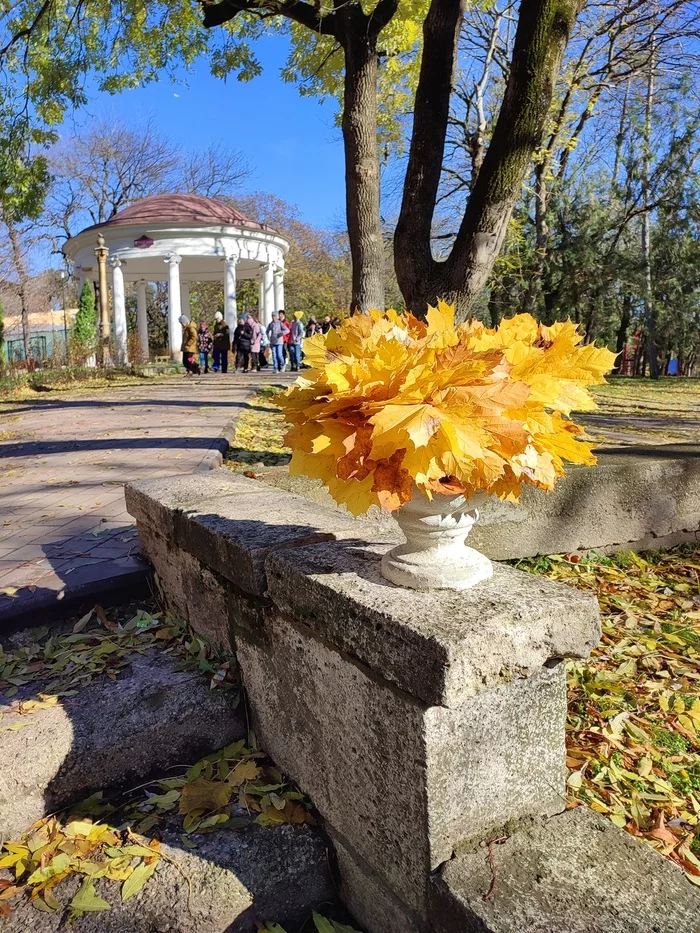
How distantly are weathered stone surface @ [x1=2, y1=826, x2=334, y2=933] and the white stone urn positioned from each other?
0.86 m

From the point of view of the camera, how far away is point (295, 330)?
22234 mm

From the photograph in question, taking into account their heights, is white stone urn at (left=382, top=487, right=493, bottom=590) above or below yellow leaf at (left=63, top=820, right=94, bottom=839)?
above

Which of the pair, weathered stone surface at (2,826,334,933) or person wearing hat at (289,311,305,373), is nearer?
weathered stone surface at (2,826,334,933)

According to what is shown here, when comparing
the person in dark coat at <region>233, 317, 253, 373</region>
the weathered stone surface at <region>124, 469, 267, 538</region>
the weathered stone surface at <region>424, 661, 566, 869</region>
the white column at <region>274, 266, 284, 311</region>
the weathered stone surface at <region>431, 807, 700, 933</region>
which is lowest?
the weathered stone surface at <region>431, 807, 700, 933</region>

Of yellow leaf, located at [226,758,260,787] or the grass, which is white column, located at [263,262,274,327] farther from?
yellow leaf, located at [226,758,260,787]

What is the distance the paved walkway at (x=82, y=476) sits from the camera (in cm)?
300

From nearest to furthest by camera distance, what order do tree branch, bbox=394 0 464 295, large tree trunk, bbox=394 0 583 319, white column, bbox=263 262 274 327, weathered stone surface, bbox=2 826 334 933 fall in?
weathered stone surface, bbox=2 826 334 933 < large tree trunk, bbox=394 0 583 319 < tree branch, bbox=394 0 464 295 < white column, bbox=263 262 274 327

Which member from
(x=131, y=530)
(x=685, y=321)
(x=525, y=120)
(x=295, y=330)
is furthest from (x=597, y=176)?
(x=131, y=530)

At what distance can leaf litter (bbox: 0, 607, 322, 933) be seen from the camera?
171cm

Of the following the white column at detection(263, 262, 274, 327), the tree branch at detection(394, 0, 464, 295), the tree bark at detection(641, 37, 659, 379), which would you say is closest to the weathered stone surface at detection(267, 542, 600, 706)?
the tree branch at detection(394, 0, 464, 295)

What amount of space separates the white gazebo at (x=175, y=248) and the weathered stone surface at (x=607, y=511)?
63.3ft

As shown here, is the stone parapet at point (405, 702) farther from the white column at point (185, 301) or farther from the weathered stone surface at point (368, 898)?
the white column at point (185, 301)

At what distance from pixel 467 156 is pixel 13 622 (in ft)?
65.1

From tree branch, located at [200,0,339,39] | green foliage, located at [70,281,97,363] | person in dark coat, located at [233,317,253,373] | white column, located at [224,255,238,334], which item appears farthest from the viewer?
white column, located at [224,255,238,334]
